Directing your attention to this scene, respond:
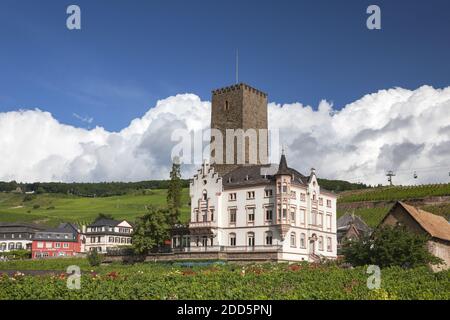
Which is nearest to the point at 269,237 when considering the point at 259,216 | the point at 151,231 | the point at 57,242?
the point at 259,216

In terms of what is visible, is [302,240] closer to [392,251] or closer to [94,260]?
[392,251]

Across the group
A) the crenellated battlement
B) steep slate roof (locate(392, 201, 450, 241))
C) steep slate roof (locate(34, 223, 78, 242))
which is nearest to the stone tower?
the crenellated battlement

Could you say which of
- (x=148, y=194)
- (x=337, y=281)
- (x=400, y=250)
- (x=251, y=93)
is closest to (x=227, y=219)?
(x=251, y=93)

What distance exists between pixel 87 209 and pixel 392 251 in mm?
135493

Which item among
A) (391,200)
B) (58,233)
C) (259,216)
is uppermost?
(391,200)

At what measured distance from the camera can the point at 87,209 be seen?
574 feet

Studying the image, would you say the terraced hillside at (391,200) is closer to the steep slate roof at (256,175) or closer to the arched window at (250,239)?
the steep slate roof at (256,175)

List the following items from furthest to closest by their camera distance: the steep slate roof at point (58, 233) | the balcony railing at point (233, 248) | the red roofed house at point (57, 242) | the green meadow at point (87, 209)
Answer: the green meadow at point (87, 209) → the steep slate roof at point (58, 233) → the red roofed house at point (57, 242) → the balcony railing at point (233, 248)

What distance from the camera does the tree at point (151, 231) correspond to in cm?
7550

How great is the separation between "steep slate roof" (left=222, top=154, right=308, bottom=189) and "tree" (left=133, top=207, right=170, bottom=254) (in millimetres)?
9338

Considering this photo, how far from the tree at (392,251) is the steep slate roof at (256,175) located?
1865 cm

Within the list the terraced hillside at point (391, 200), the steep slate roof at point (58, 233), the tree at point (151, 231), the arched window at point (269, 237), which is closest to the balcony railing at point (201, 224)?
the tree at point (151, 231)
